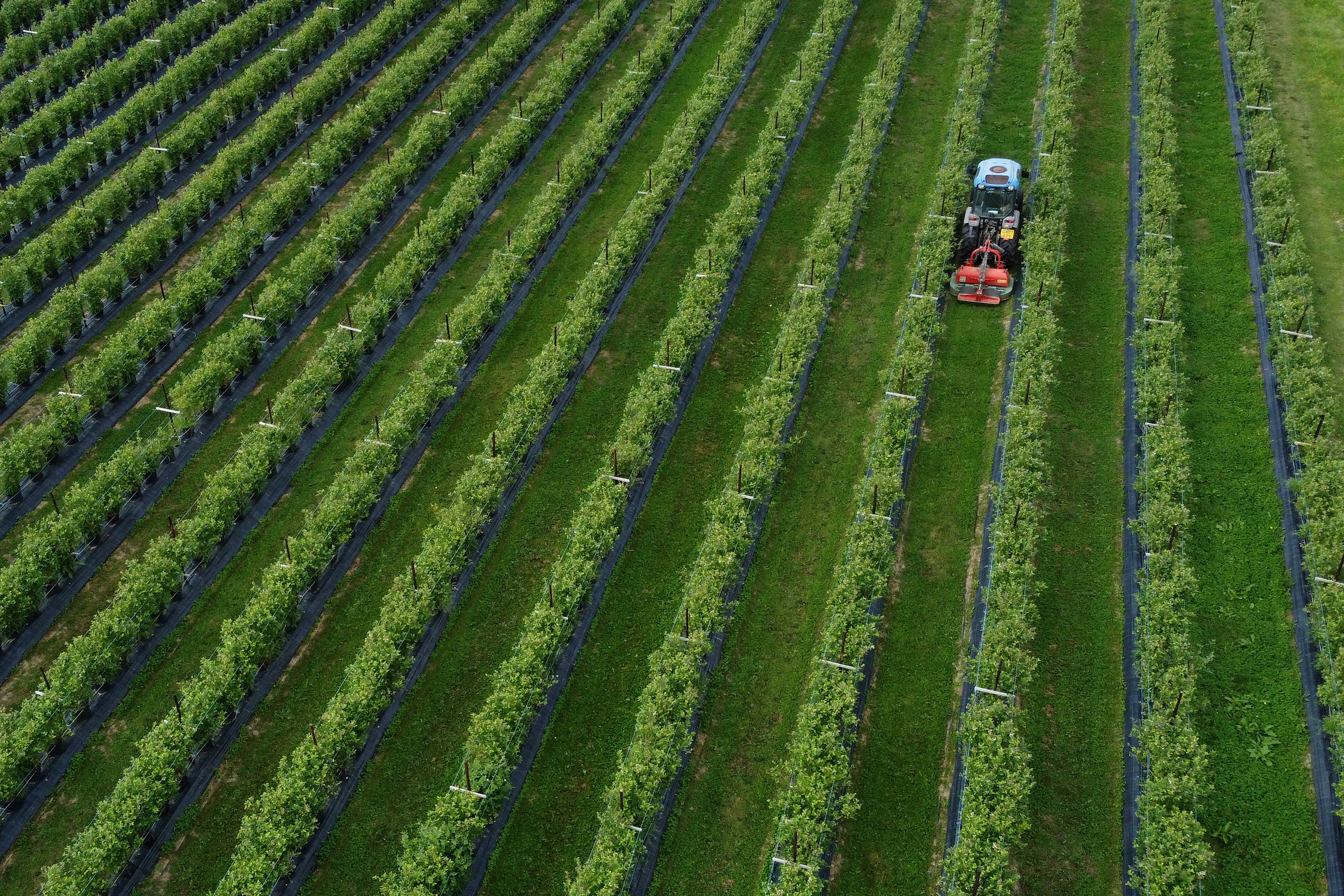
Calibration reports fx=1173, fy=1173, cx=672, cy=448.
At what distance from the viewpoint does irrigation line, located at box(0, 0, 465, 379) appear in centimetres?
4062

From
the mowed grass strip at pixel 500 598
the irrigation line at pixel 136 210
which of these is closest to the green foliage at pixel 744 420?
the mowed grass strip at pixel 500 598

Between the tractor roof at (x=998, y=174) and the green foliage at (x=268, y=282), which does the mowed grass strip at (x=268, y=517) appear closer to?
the green foliage at (x=268, y=282)

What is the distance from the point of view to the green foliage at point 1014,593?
2558cm

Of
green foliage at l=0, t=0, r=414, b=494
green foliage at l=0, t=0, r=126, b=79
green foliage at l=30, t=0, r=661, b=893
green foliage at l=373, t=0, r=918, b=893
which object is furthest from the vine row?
green foliage at l=0, t=0, r=126, b=79

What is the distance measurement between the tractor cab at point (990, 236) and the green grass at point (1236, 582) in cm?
623

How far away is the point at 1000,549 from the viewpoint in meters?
31.3

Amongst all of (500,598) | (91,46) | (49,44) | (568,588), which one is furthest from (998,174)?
(49,44)

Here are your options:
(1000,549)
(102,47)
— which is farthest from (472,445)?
(102,47)

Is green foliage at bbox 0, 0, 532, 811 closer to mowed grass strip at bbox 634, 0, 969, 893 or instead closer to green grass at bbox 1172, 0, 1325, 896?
mowed grass strip at bbox 634, 0, 969, 893

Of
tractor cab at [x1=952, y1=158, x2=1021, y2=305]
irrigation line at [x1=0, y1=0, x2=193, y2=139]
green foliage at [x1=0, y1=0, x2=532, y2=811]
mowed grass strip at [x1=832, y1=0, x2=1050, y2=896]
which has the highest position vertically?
irrigation line at [x1=0, y1=0, x2=193, y2=139]

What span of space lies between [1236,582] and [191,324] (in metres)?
34.7

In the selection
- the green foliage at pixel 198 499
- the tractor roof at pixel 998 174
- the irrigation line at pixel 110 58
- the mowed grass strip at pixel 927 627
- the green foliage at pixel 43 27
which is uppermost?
the green foliage at pixel 43 27

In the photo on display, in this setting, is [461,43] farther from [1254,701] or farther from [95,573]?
[1254,701]

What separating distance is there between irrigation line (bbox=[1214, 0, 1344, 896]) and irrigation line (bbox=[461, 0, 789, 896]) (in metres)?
17.8
